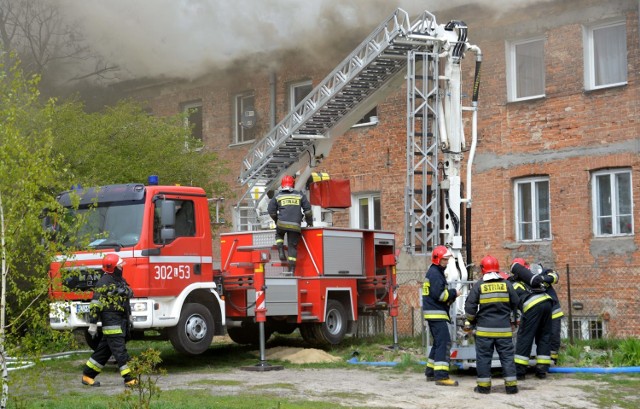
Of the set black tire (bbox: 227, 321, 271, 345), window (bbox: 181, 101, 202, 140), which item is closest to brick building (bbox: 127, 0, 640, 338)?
black tire (bbox: 227, 321, 271, 345)

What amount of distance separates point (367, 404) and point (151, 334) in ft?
15.4

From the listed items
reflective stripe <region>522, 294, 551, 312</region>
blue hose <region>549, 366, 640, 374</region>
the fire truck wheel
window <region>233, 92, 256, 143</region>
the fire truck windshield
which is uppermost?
window <region>233, 92, 256, 143</region>

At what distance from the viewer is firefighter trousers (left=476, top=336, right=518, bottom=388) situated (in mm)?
11391

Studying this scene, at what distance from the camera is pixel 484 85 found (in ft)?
68.7

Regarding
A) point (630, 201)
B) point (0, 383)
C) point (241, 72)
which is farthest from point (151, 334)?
point (241, 72)

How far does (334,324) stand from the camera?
51.9ft

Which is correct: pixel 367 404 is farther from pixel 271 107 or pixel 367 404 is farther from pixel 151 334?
pixel 271 107

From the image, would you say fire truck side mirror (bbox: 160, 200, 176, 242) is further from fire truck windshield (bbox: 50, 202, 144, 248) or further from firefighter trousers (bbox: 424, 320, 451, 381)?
firefighter trousers (bbox: 424, 320, 451, 381)

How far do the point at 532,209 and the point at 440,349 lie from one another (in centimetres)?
890

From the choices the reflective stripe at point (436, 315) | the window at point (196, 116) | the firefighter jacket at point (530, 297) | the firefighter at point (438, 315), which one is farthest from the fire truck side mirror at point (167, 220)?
the window at point (196, 116)

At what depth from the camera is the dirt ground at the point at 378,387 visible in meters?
10.8

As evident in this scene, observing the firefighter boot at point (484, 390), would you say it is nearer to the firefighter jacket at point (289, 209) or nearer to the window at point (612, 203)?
→ the firefighter jacket at point (289, 209)

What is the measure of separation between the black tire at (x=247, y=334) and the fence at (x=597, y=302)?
7.33ft

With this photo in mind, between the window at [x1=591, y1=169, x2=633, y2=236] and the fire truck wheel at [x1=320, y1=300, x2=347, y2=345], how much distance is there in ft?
20.0
